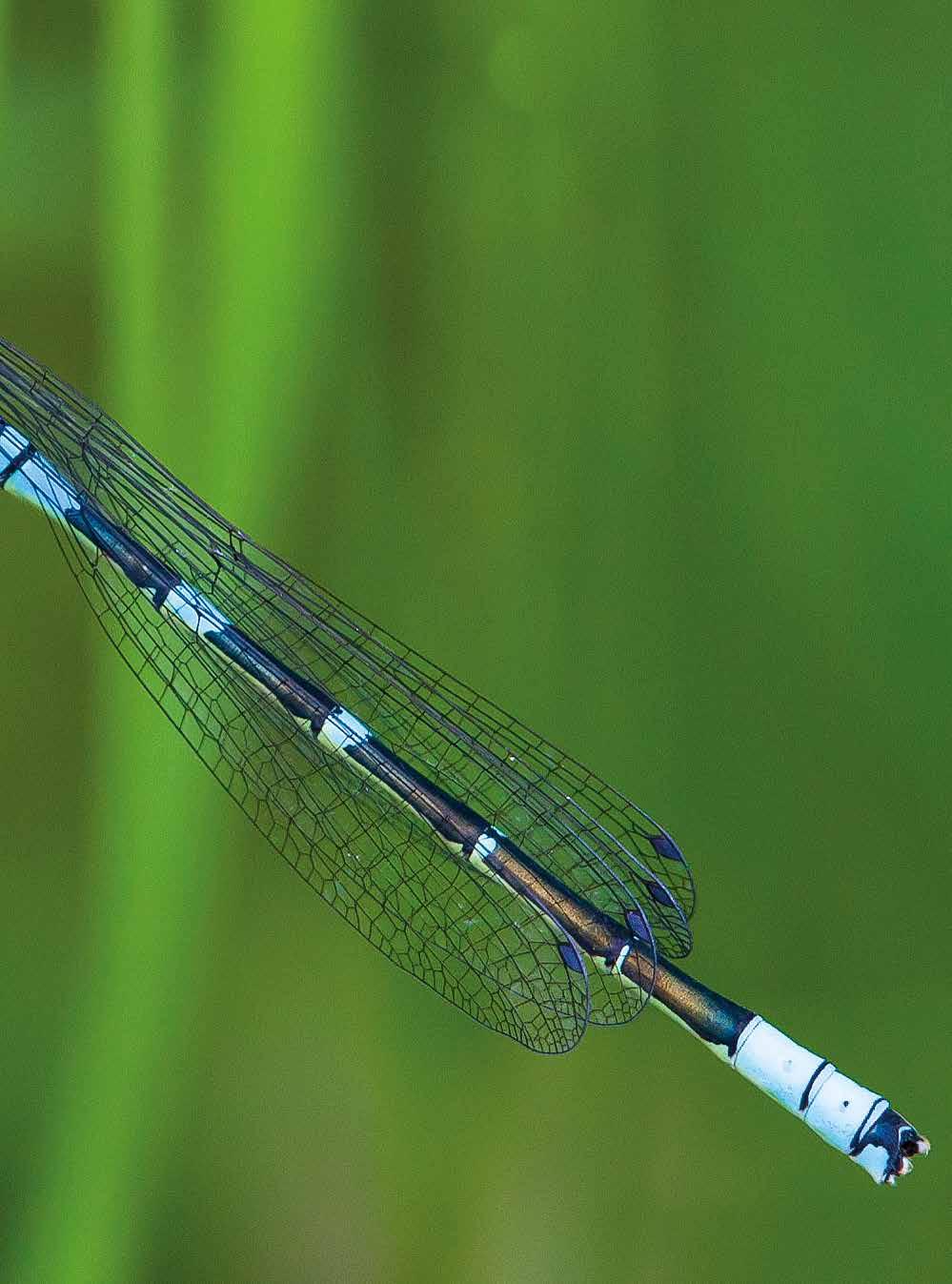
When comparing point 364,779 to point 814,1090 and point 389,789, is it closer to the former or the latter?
point 389,789

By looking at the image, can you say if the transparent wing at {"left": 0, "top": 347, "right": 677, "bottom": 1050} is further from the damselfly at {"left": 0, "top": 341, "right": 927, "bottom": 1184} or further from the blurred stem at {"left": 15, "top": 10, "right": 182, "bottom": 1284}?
the blurred stem at {"left": 15, "top": 10, "right": 182, "bottom": 1284}

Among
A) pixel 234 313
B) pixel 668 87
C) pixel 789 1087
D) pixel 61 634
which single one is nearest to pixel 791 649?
pixel 789 1087

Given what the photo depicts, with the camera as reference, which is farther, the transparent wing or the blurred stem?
the blurred stem

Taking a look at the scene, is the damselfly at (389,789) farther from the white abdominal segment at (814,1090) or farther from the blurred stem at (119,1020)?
the blurred stem at (119,1020)

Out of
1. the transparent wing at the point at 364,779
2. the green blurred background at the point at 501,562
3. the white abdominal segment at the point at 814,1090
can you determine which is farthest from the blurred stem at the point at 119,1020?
the white abdominal segment at the point at 814,1090

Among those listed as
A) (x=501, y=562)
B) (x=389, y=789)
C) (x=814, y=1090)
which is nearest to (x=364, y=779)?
(x=389, y=789)

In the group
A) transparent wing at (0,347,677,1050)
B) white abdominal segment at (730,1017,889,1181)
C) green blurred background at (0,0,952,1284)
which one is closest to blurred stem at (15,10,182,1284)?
green blurred background at (0,0,952,1284)
